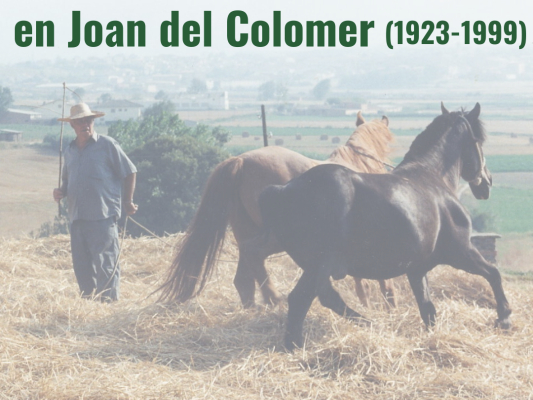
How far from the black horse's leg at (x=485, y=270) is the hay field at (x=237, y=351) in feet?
0.38

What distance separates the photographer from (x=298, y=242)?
4875 millimetres

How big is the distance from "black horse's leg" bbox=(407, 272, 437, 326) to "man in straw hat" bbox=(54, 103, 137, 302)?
2.48 meters

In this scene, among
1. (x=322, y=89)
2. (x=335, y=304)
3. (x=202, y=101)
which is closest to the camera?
(x=335, y=304)

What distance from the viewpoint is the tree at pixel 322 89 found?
320 feet

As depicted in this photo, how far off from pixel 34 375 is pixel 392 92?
4442 inches

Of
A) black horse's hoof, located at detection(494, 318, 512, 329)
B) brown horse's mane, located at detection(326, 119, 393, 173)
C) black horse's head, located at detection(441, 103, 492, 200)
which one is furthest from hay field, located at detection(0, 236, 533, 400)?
brown horse's mane, located at detection(326, 119, 393, 173)

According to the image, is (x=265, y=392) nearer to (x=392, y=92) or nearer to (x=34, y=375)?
(x=34, y=375)

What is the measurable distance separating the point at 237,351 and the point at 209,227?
4.66 ft

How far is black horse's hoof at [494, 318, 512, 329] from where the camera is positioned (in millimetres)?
5457

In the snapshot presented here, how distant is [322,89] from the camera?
98.2m

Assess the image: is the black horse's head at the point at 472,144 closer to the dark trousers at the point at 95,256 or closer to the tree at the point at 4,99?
the dark trousers at the point at 95,256

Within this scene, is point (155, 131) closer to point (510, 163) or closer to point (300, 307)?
point (510, 163)

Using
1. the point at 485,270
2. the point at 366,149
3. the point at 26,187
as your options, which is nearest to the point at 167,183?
the point at 26,187

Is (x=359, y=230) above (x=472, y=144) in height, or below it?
below
